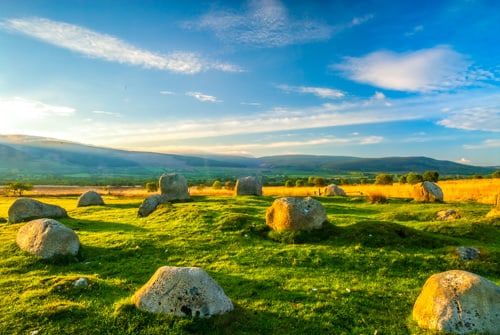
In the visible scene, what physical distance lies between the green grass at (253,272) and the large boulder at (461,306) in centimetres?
91

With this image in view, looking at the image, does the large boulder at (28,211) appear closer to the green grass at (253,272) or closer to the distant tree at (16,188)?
the green grass at (253,272)

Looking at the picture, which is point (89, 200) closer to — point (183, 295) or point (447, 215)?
point (183, 295)

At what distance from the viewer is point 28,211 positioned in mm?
36125

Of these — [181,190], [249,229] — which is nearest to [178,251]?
[249,229]

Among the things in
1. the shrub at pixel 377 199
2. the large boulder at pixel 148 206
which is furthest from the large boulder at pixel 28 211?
the shrub at pixel 377 199

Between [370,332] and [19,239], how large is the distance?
71.6 feet

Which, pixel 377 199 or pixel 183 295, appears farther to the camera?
pixel 377 199

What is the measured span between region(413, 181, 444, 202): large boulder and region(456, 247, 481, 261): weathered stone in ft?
82.5

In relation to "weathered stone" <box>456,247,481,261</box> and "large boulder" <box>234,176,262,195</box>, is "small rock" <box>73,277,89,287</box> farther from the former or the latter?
"large boulder" <box>234,176,262,195</box>

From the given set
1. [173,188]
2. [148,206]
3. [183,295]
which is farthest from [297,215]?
[173,188]

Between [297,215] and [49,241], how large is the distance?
15514 mm

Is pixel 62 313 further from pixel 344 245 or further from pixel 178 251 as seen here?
pixel 344 245

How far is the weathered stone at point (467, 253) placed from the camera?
20.3 meters

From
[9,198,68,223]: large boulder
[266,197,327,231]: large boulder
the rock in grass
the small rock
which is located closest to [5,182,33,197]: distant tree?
[9,198,68,223]: large boulder
